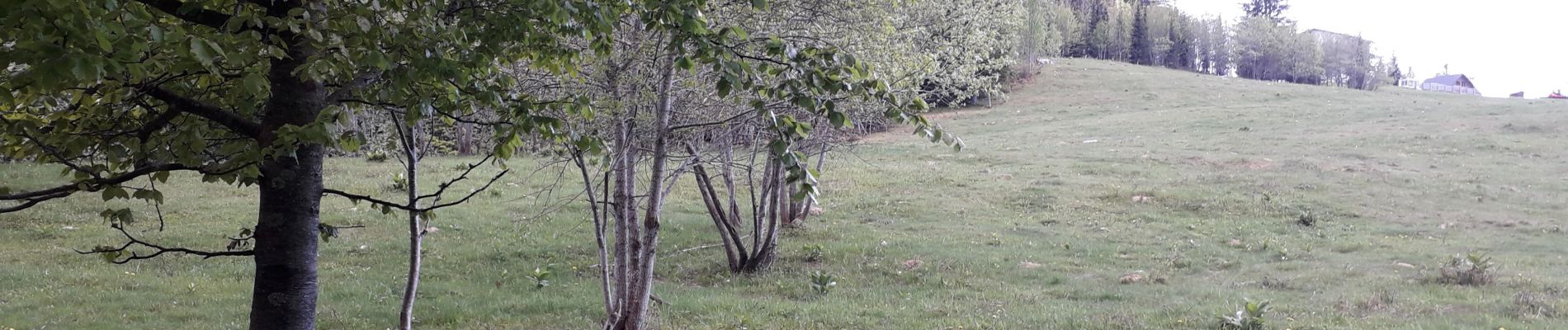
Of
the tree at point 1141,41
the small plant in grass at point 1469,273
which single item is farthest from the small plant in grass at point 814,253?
the tree at point 1141,41

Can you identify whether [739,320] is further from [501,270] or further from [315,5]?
[315,5]

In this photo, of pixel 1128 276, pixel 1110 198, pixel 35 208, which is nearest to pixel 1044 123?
pixel 1110 198

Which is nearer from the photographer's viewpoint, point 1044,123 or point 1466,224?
point 1466,224

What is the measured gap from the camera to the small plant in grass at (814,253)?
44.4 feet

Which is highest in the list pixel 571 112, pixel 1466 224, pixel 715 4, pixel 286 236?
pixel 715 4

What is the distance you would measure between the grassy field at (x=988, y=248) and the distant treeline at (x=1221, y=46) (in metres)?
55.5

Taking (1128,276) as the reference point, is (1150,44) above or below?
above

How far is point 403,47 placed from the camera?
3768 millimetres

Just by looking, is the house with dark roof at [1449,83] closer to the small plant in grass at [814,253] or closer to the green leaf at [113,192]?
the small plant in grass at [814,253]

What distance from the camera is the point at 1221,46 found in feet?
299

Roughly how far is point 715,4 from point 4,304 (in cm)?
778

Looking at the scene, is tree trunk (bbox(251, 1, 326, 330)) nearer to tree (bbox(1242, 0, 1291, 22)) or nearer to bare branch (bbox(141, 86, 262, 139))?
bare branch (bbox(141, 86, 262, 139))

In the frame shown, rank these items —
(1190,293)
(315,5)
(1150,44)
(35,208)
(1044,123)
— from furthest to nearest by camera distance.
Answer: (1150,44)
(1044,123)
(35,208)
(1190,293)
(315,5)

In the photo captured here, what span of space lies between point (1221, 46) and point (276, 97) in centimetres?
9893
